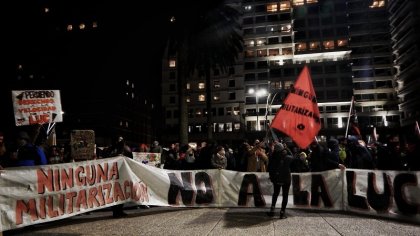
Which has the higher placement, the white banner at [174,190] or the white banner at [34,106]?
the white banner at [34,106]

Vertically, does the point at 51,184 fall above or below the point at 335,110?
below

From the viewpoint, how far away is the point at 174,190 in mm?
10547

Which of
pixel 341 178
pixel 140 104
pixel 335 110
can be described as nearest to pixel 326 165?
pixel 341 178

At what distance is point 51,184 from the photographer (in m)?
8.07

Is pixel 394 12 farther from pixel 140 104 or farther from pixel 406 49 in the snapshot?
pixel 140 104

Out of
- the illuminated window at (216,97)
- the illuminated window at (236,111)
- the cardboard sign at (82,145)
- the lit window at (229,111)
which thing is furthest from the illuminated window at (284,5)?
the cardboard sign at (82,145)

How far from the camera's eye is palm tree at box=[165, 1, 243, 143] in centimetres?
2253

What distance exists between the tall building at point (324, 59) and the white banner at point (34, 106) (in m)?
71.9

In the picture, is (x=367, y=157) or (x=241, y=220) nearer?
(x=241, y=220)

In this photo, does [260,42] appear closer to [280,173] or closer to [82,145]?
[82,145]

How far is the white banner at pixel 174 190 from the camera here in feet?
25.1

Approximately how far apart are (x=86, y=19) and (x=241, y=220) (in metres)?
109

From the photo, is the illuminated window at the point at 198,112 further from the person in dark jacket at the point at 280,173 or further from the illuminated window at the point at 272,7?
the person in dark jacket at the point at 280,173

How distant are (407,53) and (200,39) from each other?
217ft
